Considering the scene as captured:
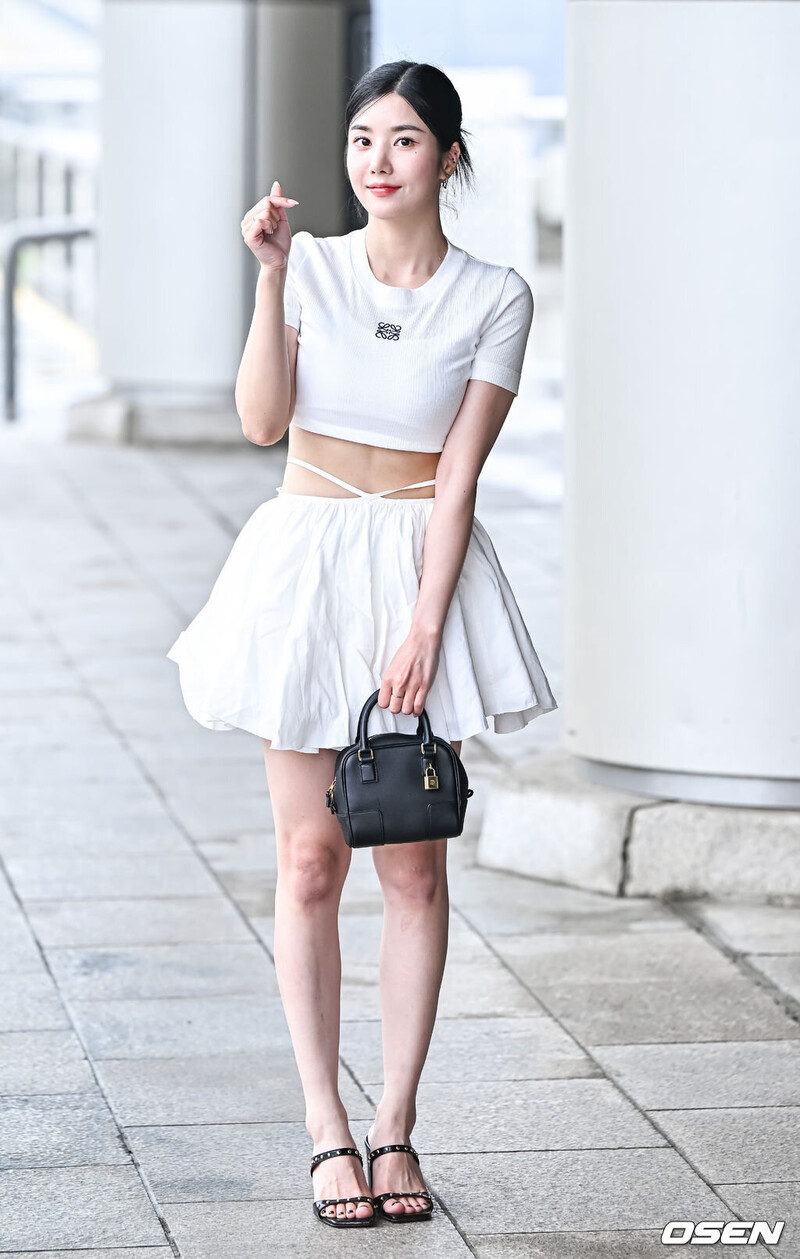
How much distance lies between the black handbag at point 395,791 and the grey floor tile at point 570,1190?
0.63 m

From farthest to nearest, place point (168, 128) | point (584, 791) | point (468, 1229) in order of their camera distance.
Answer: point (168, 128), point (584, 791), point (468, 1229)

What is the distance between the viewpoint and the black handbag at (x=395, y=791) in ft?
9.67

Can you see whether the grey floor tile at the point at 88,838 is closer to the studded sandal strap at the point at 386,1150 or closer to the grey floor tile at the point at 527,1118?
the grey floor tile at the point at 527,1118

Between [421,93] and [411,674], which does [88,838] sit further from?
[421,93]

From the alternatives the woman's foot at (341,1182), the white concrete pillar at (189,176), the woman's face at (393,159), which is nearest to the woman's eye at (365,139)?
the woman's face at (393,159)

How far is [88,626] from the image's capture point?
820 cm

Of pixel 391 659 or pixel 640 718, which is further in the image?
pixel 640 718

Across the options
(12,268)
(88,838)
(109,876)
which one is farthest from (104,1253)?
(12,268)

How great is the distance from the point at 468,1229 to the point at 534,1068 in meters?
0.75

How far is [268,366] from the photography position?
299 centimetres

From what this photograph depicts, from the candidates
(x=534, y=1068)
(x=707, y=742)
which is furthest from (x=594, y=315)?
(x=534, y=1068)

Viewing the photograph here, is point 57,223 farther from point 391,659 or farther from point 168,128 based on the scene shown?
point 391,659

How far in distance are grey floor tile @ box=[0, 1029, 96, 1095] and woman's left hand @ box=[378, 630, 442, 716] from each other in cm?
111

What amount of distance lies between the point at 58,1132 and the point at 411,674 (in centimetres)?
109
